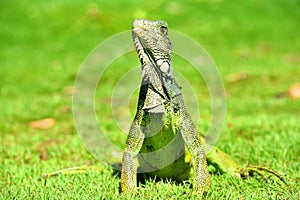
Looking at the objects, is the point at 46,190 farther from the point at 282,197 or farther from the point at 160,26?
the point at 282,197

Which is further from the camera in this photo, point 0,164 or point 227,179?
point 0,164

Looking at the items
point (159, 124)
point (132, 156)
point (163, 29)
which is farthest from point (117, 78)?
point (163, 29)

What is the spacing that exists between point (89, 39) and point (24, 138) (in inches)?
358

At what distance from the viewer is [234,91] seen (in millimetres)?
10227

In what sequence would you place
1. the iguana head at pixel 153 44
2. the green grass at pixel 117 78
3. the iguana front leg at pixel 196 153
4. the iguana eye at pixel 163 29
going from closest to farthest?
the iguana head at pixel 153 44 → the iguana eye at pixel 163 29 → the iguana front leg at pixel 196 153 → the green grass at pixel 117 78

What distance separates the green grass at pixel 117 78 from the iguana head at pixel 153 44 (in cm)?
116

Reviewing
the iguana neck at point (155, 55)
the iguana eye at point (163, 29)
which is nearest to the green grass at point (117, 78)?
the iguana neck at point (155, 55)

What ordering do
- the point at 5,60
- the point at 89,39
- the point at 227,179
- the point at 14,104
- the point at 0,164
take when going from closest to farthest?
the point at 227,179, the point at 0,164, the point at 14,104, the point at 5,60, the point at 89,39

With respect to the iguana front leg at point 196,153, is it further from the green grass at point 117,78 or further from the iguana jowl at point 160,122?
the green grass at point 117,78

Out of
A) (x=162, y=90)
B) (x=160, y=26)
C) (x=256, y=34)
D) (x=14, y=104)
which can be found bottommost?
(x=162, y=90)

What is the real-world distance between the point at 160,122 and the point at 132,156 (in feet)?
1.38

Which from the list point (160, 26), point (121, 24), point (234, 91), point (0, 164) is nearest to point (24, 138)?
point (0, 164)

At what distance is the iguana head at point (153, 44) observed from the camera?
3.38m

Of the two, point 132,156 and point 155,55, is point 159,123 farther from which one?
point 155,55
